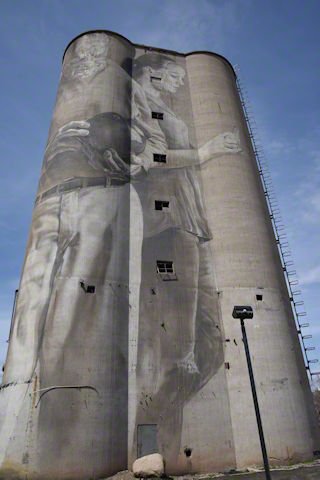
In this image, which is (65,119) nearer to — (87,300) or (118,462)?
(87,300)

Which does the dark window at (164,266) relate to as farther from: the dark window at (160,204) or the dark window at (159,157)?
the dark window at (159,157)

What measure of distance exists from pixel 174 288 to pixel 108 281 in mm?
3931

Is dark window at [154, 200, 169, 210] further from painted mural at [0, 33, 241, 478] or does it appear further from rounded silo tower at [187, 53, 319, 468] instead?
rounded silo tower at [187, 53, 319, 468]

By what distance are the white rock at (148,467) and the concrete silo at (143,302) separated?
74 cm

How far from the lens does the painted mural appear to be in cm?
1600

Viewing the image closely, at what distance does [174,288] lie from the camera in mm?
20781

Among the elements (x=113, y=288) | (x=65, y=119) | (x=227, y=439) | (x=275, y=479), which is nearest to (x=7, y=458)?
(x=113, y=288)

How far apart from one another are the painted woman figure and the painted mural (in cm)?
7

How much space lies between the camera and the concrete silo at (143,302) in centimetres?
1633

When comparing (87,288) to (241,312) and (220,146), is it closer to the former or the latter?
(241,312)

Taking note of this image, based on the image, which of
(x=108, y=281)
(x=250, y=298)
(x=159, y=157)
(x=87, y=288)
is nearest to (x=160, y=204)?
(x=159, y=157)

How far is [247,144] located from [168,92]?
787 cm

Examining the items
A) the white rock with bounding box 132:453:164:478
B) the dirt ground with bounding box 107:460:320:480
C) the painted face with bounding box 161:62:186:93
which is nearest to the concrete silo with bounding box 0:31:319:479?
the dirt ground with bounding box 107:460:320:480

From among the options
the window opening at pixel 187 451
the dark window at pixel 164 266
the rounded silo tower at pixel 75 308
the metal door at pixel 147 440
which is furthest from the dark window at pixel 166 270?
the window opening at pixel 187 451
